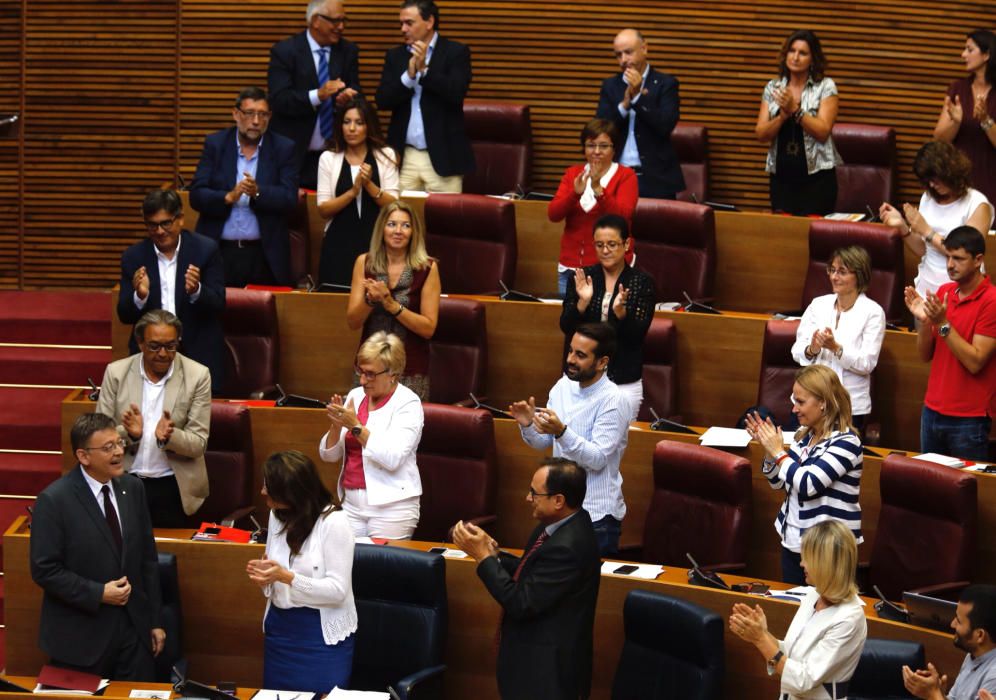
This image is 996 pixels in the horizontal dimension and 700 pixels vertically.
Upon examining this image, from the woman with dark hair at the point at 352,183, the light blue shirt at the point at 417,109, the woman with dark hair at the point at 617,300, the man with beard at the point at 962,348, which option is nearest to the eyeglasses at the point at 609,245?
the woman with dark hair at the point at 617,300

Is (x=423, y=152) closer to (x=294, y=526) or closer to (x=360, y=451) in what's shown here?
(x=360, y=451)

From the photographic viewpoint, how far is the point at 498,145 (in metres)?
5.73

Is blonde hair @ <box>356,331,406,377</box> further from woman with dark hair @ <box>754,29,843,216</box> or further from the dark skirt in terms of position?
woman with dark hair @ <box>754,29,843,216</box>

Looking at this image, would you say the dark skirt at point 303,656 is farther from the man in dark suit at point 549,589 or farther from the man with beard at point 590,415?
the man with beard at point 590,415

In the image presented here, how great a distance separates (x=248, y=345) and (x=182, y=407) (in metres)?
0.80

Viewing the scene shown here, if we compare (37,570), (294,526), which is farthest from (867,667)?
(37,570)

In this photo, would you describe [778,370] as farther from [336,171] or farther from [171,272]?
[171,272]

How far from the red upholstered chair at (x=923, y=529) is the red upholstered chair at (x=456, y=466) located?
3.43 feet

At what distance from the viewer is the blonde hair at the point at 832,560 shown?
2842mm

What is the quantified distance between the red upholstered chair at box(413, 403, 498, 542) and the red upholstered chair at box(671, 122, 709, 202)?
1.97m

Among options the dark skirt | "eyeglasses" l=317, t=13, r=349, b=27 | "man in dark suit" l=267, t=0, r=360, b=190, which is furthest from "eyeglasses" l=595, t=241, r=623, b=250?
"eyeglasses" l=317, t=13, r=349, b=27

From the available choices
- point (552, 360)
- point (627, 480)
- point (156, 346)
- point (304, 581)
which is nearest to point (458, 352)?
point (552, 360)

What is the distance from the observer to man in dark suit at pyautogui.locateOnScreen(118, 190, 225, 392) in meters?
4.21

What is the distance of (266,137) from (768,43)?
7.07ft
